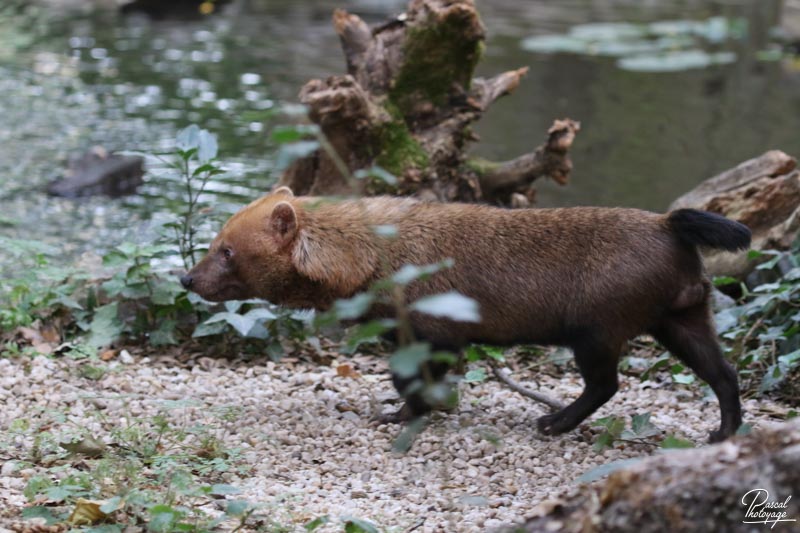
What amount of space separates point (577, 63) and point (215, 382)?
12176 mm

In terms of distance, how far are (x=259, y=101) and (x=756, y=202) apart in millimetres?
7551

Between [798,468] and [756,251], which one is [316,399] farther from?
[798,468]

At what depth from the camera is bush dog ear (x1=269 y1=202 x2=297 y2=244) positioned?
5207mm

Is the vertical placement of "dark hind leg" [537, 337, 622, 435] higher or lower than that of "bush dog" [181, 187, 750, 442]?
lower

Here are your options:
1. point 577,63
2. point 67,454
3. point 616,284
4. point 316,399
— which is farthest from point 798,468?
point 577,63

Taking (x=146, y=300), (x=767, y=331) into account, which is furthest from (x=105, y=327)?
(x=767, y=331)

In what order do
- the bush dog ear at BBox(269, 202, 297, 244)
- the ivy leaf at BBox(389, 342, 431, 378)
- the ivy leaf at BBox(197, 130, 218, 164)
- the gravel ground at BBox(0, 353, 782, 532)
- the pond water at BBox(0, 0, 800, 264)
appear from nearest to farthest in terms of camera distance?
the ivy leaf at BBox(389, 342, 431, 378) < the gravel ground at BBox(0, 353, 782, 532) < the bush dog ear at BBox(269, 202, 297, 244) < the ivy leaf at BBox(197, 130, 218, 164) < the pond water at BBox(0, 0, 800, 264)

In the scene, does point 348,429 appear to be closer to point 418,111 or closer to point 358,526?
point 358,526

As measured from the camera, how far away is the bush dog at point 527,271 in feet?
16.2

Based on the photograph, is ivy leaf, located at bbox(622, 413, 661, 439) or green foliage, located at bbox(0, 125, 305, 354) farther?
green foliage, located at bbox(0, 125, 305, 354)

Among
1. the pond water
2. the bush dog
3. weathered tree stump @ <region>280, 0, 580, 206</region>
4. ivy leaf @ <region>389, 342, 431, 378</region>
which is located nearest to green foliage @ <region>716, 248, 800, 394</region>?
the bush dog

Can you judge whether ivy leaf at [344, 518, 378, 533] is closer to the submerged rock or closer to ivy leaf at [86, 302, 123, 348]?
ivy leaf at [86, 302, 123, 348]

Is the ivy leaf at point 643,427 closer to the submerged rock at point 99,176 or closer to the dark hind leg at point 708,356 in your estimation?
the dark hind leg at point 708,356

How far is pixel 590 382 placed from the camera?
17.0 ft
